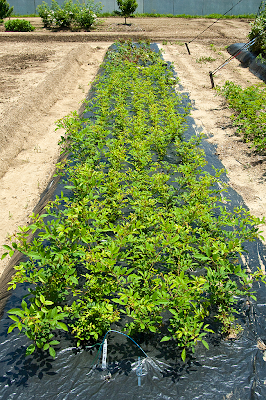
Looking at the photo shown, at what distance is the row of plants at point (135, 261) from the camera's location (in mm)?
2199

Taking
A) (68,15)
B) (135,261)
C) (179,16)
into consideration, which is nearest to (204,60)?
(68,15)

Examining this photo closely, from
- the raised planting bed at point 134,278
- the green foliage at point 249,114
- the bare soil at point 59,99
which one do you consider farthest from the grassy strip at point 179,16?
the raised planting bed at point 134,278

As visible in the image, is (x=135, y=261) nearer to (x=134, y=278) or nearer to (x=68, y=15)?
(x=134, y=278)

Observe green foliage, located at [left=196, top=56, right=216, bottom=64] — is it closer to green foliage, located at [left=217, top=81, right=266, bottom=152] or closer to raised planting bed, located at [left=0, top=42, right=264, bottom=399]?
green foliage, located at [left=217, top=81, right=266, bottom=152]

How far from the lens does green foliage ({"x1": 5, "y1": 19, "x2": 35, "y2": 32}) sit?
17641 millimetres

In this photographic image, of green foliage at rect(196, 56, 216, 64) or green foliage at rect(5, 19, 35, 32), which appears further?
green foliage at rect(5, 19, 35, 32)

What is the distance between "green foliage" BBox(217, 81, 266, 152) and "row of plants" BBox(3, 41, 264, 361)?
167 centimetres

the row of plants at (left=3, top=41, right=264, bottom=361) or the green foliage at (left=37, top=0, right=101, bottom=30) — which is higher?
the green foliage at (left=37, top=0, right=101, bottom=30)

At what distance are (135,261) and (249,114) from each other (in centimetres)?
501

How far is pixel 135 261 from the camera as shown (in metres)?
2.80

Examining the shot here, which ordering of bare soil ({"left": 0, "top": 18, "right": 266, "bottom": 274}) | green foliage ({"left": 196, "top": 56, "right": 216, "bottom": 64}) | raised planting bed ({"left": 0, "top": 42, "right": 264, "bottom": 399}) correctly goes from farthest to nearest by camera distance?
green foliage ({"left": 196, "top": 56, "right": 216, "bottom": 64}) < bare soil ({"left": 0, "top": 18, "right": 266, "bottom": 274}) < raised planting bed ({"left": 0, "top": 42, "right": 264, "bottom": 399})

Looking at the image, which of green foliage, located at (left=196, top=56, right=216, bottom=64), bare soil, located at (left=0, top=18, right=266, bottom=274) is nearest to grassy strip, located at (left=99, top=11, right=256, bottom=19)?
bare soil, located at (left=0, top=18, right=266, bottom=274)

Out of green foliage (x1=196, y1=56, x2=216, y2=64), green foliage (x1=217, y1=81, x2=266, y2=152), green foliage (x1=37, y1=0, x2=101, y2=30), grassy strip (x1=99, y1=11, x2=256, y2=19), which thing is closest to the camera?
green foliage (x1=217, y1=81, x2=266, y2=152)

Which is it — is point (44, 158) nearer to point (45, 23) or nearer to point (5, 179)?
point (5, 179)
